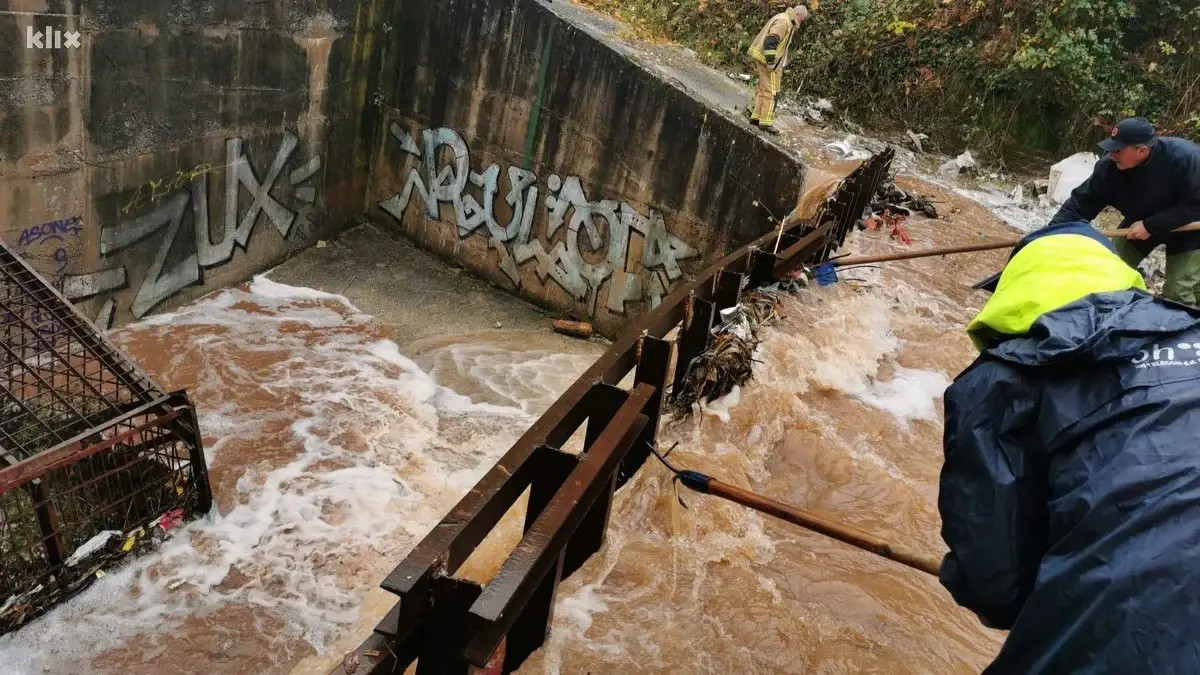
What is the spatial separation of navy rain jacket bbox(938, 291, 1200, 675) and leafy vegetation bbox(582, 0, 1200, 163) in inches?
475

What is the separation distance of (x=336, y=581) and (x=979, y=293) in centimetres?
815

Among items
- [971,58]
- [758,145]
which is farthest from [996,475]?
[971,58]

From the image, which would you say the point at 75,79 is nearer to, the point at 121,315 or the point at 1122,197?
the point at 121,315

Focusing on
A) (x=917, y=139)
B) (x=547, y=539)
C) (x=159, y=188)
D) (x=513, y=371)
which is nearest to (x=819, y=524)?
(x=547, y=539)

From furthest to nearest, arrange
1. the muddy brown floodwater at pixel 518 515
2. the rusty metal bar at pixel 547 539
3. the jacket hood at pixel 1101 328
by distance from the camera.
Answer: the muddy brown floodwater at pixel 518 515 < the rusty metal bar at pixel 547 539 < the jacket hood at pixel 1101 328

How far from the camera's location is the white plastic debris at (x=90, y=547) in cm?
532

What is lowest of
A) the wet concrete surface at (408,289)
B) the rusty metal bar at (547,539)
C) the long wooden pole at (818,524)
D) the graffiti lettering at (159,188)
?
the wet concrete surface at (408,289)

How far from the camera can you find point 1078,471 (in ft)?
6.79

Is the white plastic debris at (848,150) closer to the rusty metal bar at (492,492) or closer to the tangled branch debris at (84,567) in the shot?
the rusty metal bar at (492,492)

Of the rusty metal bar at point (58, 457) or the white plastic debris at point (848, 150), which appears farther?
the white plastic debris at point (848, 150)

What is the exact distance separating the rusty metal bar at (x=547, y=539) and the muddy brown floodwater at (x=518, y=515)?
834 mm

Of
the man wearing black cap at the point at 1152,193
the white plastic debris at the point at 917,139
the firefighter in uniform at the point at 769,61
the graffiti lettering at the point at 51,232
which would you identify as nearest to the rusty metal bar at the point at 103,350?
the graffiti lettering at the point at 51,232

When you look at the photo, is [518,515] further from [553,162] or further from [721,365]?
[553,162]

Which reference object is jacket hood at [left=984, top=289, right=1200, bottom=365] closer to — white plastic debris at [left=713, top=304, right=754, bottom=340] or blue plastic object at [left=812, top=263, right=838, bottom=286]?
white plastic debris at [left=713, top=304, right=754, bottom=340]
